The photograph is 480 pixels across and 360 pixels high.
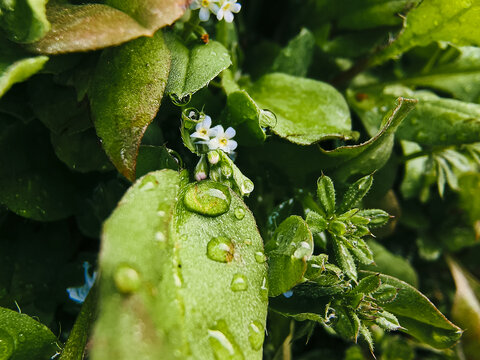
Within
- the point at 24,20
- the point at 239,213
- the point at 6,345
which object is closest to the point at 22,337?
the point at 6,345

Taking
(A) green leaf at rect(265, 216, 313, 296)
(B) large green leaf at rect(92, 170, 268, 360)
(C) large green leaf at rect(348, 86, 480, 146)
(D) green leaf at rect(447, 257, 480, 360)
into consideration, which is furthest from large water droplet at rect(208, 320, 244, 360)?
(D) green leaf at rect(447, 257, 480, 360)

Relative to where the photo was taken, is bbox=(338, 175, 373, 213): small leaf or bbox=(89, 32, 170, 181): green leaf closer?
bbox=(89, 32, 170, 181): green leaf

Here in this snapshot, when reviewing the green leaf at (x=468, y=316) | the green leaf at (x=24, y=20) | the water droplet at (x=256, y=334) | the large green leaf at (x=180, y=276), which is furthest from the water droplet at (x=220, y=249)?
the green leaf at (x=468, y=316)

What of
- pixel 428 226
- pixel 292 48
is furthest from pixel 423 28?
pixel 428 226

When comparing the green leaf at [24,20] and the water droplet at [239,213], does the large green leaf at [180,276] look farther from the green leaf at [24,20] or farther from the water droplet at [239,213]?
the green leaf at [24,20]

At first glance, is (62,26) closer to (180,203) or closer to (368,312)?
(180,203)

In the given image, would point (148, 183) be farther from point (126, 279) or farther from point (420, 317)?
point (420, 317)

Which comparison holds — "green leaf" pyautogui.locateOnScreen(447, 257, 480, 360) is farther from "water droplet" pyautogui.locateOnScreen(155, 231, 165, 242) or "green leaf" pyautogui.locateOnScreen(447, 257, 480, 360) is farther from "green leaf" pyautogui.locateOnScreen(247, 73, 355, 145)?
"water droplet" pyautogui.locateOnScreen(155, 231, 165, 242)
